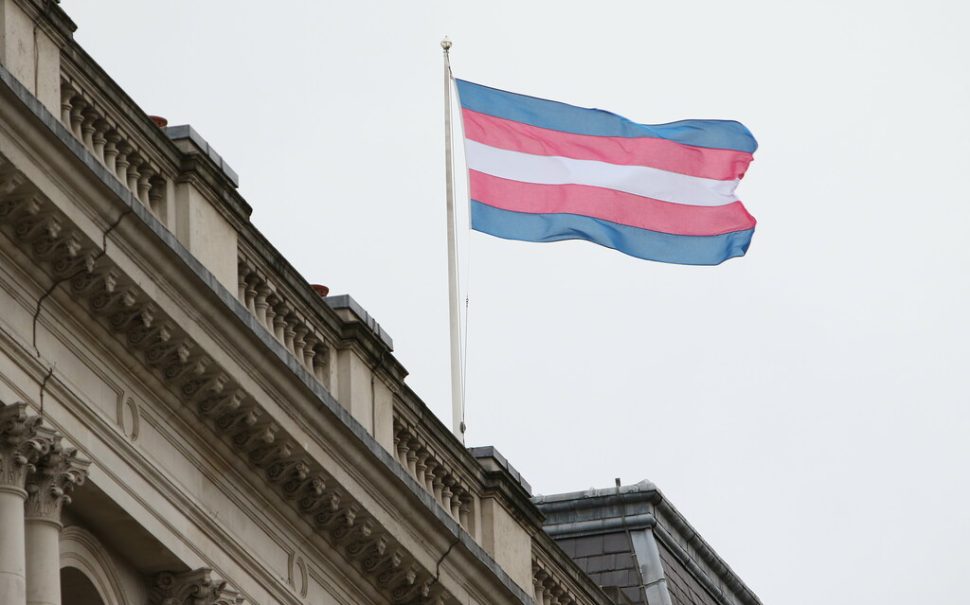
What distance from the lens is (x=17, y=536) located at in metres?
20.5

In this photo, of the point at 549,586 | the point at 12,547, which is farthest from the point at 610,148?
the point at 12,547

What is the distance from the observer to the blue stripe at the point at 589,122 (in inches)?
1395

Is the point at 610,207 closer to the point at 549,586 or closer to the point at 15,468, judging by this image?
the point at 549,586

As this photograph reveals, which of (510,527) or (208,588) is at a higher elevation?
(510,527)

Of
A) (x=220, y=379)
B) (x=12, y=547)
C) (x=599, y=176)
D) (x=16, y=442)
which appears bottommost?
(x=12, y=547)

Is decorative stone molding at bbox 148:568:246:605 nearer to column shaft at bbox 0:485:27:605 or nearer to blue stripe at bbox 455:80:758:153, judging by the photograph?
column shaft at bbox 0:485:27:605

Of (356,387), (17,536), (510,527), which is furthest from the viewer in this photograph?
(510,527)

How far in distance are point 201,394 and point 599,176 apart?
1337 cm

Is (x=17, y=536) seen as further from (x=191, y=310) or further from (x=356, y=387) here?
(x=356, y=387)

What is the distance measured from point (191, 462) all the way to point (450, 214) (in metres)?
Answer: 9.51

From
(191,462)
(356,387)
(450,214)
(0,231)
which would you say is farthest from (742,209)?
(0,231)

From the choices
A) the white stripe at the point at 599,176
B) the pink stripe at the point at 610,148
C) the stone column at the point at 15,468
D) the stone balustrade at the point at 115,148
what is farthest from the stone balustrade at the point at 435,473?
the pink stripe at the point at 610,148

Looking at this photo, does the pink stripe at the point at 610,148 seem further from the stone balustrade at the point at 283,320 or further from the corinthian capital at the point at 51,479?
the corinthian capital at the point at 51,479

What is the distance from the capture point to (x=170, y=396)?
22922 millimetres
